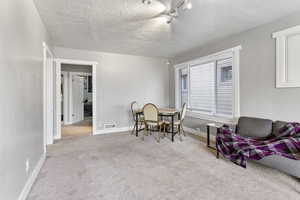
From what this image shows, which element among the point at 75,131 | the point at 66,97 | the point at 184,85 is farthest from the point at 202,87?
the point at 66,97

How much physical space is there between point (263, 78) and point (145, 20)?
94.9 inches

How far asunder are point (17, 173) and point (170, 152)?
2373 millimetres

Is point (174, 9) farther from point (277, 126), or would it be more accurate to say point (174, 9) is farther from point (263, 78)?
point (277, 126)

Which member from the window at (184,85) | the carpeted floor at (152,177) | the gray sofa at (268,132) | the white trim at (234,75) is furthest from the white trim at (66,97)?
the gray sofa at (268,132)

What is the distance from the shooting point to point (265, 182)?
2.04 metres

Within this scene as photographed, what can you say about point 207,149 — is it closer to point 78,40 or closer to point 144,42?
point 144,42

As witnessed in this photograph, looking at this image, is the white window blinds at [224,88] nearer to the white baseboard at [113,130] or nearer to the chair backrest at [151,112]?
the chair backrest at [151,112]

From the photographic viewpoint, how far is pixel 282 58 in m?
2.64

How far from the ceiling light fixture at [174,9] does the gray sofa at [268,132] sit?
2.24m

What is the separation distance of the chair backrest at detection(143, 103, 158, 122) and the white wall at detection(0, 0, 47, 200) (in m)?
2.26

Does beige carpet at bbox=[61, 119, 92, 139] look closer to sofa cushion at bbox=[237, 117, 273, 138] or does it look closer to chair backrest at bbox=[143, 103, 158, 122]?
chair backrest at bbox=[143, 103, 158, 122]

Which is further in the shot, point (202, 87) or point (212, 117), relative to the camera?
point (202, 87)

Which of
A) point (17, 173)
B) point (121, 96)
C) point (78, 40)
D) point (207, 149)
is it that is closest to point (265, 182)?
point (207, 149)

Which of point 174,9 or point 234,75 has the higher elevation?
point 174,9
